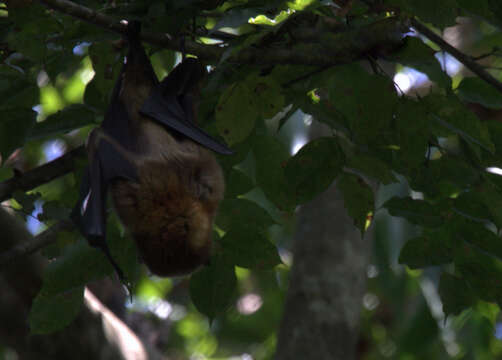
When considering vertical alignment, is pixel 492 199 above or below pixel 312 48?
below

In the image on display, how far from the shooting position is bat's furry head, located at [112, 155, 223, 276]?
9.78ft

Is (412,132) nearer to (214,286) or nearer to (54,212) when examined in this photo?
(214,286)

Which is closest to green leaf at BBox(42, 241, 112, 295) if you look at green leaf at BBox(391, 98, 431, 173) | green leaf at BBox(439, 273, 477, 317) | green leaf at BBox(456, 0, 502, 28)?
green leaf at BBox(391, 98, 431, 173)

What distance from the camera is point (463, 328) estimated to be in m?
6.45

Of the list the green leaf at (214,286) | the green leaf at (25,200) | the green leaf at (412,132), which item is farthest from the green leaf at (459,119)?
the green leaf at (25,200)

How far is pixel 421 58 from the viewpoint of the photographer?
2.68 metres

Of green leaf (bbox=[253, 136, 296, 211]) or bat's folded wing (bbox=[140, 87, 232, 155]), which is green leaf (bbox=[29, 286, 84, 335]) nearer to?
bat's folded wing (bbox=[140, 87, 232, 155])

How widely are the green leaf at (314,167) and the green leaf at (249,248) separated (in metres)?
0.28

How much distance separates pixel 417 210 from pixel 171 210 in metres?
1.15

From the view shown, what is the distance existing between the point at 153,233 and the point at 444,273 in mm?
1435

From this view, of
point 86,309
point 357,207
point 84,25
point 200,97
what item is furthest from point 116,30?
point 86,309

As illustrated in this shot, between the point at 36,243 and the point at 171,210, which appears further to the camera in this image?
the point at 36,243

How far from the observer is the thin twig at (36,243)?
11.2 feet

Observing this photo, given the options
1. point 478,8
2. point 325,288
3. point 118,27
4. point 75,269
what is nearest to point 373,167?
point 478,8
